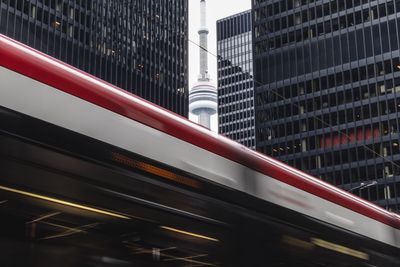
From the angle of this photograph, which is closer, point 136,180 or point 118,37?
point 136,180

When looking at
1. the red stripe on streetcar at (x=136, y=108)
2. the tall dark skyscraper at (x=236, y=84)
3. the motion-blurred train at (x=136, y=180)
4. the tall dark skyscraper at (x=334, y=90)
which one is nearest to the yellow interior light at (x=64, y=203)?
the motion-blurred train at (x=136, y=180)

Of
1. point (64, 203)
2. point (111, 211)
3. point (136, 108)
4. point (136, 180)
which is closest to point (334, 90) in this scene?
point (136, 108)

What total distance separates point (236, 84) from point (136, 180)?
13390cm

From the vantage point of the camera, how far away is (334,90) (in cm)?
7925

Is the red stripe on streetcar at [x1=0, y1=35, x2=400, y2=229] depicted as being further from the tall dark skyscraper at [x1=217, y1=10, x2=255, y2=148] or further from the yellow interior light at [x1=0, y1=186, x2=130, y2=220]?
the tall dark skyscraper at [x1=217, y1=10, x2=255, y2=148]

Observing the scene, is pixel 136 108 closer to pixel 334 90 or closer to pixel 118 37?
pixel 334 90

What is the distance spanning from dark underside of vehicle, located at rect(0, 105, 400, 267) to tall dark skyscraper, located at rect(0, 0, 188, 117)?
2348 inches

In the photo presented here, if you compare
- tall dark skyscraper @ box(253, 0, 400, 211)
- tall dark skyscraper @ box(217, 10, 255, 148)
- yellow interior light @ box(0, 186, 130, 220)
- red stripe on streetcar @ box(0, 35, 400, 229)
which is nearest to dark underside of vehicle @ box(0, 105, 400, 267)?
yellow interior light @ box(0, 186, 130, 220)

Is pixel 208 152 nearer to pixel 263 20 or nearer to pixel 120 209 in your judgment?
pixel 120 209

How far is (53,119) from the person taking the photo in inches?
147

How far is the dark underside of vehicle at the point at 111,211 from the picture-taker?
348 cm

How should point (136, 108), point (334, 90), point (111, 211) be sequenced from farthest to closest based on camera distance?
point (334, 90) < point (136, 108) < point (111, 211)

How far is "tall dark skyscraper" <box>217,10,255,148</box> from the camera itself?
132 metres

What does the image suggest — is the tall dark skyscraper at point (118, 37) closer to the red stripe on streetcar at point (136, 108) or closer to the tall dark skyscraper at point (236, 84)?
the tall dark skyscraper at point (236, 84)
